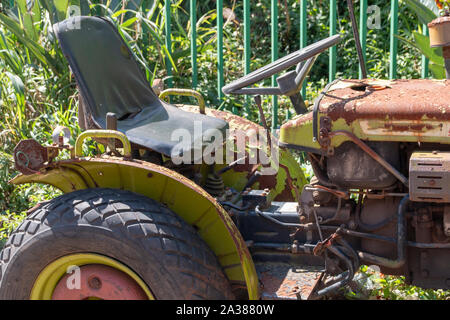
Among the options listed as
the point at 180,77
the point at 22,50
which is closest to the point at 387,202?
the point at 180,77

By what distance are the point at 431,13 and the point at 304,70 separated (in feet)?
8.23

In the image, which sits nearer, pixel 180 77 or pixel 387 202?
pixel 387 202

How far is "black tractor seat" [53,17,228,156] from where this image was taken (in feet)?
10.1

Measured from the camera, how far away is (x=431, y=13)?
4859 mm

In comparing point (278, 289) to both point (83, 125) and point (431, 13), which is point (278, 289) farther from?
point (431, 13)

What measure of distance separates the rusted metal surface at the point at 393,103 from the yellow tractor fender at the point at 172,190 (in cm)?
63

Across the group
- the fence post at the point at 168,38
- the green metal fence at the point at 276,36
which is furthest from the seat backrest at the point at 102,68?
the fence post at the point at 168,38

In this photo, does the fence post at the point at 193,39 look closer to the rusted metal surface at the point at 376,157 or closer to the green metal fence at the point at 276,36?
the green metal fence at the point at 276,36

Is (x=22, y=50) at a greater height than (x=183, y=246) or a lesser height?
greater

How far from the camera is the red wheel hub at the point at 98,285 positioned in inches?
97.1

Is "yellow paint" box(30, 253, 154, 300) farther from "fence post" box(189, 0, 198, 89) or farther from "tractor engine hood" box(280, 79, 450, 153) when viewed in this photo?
"fence post" box(189, 0, 198, 89)

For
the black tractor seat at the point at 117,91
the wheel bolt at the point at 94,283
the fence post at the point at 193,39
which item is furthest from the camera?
the fence post at the point at 193,39

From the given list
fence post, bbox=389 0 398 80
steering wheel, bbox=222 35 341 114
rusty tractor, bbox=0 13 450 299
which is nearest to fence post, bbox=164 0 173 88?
fence post, bbox=389 0 398 80

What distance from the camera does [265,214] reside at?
290cm
